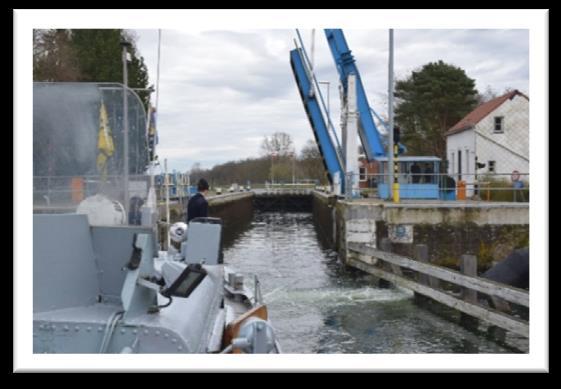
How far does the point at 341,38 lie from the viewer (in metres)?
19.7

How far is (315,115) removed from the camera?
20.4 meters

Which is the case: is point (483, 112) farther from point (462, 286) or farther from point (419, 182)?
point (462, 286)

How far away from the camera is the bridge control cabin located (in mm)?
17953

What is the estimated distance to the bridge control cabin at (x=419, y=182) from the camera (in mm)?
17953

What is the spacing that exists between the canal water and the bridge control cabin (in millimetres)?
2879

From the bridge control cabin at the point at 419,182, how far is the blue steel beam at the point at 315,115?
1.66 metres

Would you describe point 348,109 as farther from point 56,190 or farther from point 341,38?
point 56,190

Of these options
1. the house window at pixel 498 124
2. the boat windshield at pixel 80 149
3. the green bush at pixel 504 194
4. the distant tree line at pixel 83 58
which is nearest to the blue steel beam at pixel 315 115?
the green bush at pixel 504 194

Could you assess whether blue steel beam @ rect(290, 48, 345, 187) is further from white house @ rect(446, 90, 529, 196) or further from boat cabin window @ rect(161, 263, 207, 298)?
boat cabin window @ rect(161, 263, 207, 298)

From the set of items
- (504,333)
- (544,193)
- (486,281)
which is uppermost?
(544,193)

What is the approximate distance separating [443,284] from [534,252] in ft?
27.3

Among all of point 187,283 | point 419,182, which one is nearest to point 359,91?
point 419,182

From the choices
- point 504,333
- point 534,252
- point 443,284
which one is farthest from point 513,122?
point 534,252

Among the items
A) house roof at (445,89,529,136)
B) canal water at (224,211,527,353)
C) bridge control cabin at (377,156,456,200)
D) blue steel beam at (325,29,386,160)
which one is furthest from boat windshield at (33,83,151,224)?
house roof at (445,89,529,136)
